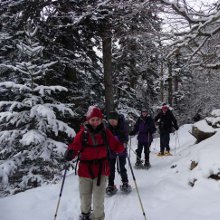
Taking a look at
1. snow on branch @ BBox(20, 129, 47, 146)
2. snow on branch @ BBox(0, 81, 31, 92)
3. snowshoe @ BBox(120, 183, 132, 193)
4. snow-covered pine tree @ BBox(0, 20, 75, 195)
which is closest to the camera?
snowshoe @ BBox(120, 183, 132, 193)

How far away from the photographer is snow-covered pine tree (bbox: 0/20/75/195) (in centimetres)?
888

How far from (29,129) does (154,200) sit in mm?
3877

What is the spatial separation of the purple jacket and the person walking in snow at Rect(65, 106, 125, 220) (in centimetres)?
560

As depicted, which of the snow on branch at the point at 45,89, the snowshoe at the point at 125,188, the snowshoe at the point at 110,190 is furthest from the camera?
the snow on branch at the point at 45,89

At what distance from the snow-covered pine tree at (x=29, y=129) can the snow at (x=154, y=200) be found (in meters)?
0.93

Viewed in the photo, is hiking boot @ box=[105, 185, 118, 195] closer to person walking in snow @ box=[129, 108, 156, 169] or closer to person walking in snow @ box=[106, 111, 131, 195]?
person walking in snow @ box=[106, 111, 131, 195]

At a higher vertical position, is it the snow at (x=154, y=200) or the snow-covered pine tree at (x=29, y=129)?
the snow-covered pine tree at (x=29, y=129)

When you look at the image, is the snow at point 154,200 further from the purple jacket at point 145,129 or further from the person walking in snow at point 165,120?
the person walking in snow at point 165,120

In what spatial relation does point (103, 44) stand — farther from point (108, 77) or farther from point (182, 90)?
point (182, 90)

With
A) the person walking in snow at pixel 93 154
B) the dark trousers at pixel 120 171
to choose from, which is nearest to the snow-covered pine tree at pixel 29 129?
the dark trousers at pixel 120 171

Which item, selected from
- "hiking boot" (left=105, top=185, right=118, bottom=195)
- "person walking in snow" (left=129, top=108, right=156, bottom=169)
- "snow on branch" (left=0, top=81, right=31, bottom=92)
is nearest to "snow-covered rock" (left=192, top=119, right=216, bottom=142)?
"person walking in snow" (left=129, top=108, right=156, bottom=169)

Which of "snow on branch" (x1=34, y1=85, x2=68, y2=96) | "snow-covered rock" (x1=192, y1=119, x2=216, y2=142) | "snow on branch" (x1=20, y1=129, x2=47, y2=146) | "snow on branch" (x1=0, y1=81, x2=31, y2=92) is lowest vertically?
"snow-covered rock" (x1=192, y1=119, x2=216, y2=142)

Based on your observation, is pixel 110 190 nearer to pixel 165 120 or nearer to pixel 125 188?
pixel 125 188

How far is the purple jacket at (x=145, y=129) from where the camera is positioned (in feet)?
37.6
